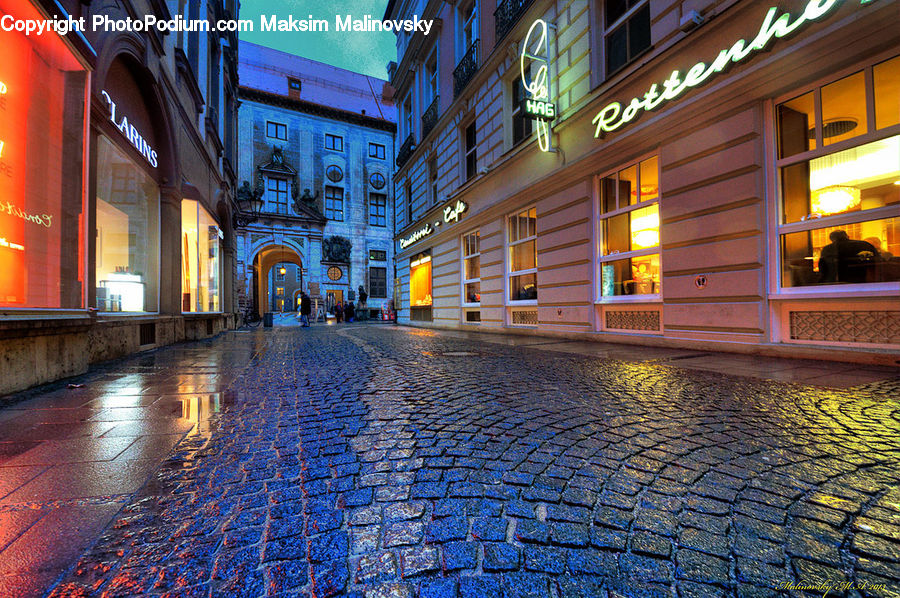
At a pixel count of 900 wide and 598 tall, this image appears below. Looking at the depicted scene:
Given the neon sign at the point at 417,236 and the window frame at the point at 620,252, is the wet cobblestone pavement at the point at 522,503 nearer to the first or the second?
the window frame at the point at 620,252

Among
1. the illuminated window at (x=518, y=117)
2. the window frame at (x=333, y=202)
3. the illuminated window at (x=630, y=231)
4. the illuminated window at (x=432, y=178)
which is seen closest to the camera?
the illuminated window at (x=630, y=231)

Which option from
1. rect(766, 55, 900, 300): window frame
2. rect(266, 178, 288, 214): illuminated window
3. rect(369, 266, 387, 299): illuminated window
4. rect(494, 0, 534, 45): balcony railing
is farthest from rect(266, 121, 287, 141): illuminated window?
rect(766, 55, 900, 300): window frame

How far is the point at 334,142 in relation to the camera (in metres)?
34.5

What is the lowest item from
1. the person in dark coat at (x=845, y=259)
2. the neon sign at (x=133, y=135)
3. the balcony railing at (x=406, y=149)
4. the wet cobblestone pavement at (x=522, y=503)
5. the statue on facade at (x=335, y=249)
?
the wet cobblestone pavement at (x=522, y=503)

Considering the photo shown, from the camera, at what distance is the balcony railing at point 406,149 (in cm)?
1986

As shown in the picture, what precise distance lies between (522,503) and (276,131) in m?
36.9

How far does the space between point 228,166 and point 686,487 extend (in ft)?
66.1

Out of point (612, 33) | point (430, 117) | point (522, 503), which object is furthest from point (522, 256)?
point (522, 503)

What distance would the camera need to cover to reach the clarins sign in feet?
45.8

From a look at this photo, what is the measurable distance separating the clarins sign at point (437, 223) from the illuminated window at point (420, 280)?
0.88 meters

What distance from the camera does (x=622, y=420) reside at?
2.66m

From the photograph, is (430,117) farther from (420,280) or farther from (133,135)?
(133,135)

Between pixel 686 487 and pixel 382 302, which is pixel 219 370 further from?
pixel 382 302

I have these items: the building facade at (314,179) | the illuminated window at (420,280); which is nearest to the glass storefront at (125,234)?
the illuminated window at (420,280)
